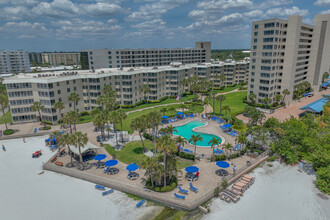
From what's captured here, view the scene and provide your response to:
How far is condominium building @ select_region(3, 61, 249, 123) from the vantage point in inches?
2699

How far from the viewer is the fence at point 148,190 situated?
32375mm

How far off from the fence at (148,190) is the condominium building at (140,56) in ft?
322

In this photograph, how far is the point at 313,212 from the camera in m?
31.1

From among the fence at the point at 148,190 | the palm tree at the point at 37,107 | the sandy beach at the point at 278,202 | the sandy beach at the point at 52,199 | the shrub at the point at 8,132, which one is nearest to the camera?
the sandy beach at the point at 278,202

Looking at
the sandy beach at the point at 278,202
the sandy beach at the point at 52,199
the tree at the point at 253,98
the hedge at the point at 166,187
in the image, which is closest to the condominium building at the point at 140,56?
the tree at the point at 253,98

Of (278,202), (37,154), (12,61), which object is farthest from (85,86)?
(12,61)

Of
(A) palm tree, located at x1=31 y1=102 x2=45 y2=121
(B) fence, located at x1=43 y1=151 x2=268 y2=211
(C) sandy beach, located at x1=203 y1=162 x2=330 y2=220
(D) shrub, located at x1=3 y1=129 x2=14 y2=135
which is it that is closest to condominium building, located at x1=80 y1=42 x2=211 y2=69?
(A) palm tree, located at x1=31 y1=102 x2=45 y2=121

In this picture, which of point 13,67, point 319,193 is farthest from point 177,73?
point 13,67

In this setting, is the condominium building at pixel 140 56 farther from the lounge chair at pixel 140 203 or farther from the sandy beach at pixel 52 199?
the lounge chair at pixel 140 203

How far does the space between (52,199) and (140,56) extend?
122252 millimetres

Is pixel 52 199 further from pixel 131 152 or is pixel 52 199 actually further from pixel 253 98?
pixel 253 98

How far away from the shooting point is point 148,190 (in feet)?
116

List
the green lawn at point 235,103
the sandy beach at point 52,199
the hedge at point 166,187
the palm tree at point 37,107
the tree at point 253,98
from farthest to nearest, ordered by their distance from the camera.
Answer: the tree at point 253,98
the green lawn at point 235,103
the palm tree at point 37,107
the hedge at point 166,187
the sandy beach at point 52,199

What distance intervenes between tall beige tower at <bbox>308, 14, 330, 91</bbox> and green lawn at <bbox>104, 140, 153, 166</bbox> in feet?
302
